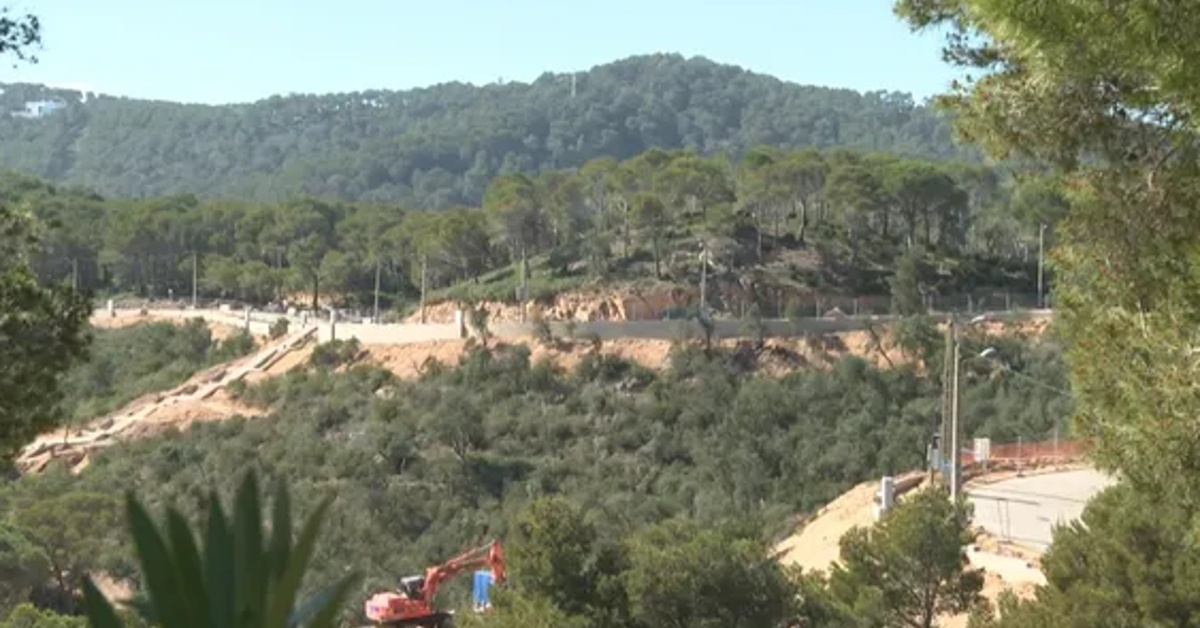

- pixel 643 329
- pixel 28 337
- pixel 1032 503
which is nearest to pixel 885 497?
pixel 1032 503

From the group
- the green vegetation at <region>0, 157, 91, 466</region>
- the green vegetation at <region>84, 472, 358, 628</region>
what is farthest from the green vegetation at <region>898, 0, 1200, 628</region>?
the green vegetation at <region>0, 157, 91, 466</region>

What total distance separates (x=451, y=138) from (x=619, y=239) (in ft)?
368

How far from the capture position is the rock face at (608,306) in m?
43.3

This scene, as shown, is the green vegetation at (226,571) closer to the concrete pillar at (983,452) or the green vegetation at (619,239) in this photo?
the concrete pillar at (983,452)

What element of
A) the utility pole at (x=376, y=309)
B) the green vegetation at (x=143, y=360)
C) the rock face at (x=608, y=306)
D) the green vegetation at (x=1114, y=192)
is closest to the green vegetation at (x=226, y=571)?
the green vegetation at (x=1114, y=192)

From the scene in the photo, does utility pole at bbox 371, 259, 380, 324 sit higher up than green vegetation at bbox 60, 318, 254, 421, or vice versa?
utility pole at bbox 371, 259, 380, 324

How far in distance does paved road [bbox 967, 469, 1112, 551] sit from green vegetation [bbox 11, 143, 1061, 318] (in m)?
15.7

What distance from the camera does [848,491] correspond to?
30.1 m

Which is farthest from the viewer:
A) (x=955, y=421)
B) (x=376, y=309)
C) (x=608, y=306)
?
(x=376, y=309)

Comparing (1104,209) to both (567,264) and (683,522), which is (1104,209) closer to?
(683,522)

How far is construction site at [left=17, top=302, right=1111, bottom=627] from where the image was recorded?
20672 millimetres

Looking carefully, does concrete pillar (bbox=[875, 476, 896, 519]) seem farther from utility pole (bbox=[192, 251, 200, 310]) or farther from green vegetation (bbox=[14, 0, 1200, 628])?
utility pole (bbox=[192, 251, 200, 310])

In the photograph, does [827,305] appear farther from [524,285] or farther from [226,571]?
[226,571]

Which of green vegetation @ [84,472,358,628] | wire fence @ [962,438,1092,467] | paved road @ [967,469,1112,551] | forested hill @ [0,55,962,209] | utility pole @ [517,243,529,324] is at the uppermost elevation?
forested hill @ [0,55,962,209]
